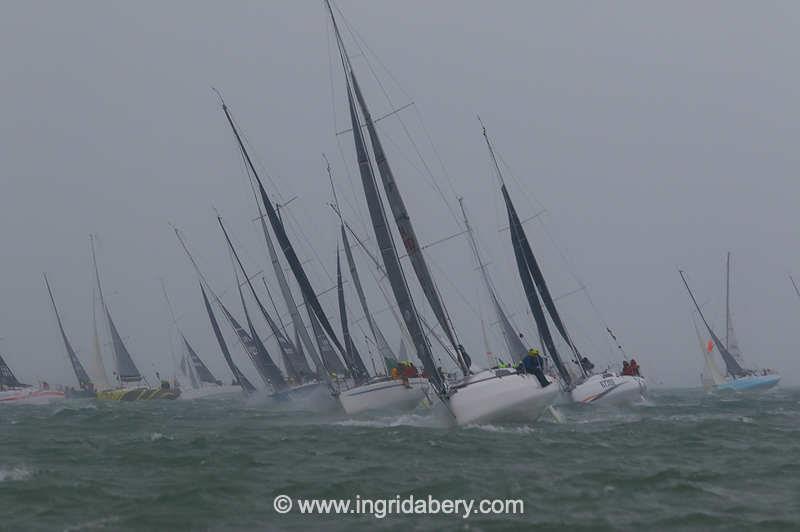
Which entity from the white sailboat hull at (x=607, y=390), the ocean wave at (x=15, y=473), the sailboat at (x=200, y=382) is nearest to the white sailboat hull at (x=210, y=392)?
the sailboat at (x=200, y=382)

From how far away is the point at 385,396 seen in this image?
2931cm

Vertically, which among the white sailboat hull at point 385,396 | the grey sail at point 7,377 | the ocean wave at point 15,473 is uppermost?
the grey sail at point 7,377

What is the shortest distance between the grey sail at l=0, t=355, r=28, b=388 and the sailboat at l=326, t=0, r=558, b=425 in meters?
53.1

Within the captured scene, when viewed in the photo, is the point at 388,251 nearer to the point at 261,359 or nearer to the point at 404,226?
the point at 404,226

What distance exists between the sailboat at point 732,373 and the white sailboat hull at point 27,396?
48.2 meters

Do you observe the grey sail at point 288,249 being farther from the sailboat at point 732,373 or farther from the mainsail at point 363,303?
the sailboat at point 732,373

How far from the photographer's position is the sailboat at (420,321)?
21.8m

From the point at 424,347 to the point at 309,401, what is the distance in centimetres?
1893

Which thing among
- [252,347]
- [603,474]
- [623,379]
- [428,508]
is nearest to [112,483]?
[428,508]

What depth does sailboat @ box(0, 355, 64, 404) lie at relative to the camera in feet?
216

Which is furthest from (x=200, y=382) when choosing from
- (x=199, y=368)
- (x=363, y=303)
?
(x=363, y=303)

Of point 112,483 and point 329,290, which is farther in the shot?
point 329,290

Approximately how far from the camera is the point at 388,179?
2480cm

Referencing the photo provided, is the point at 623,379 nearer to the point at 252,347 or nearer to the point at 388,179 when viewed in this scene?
the point at 388,179
